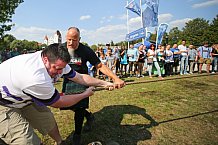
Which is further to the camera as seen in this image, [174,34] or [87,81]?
[174,34]

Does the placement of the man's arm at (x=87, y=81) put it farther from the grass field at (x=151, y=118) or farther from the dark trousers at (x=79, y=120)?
the grass field at (x=151, y=118)

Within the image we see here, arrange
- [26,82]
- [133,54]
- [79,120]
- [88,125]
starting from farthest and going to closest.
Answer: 1. [133,54]
2. [88,125]
3. [79,120]
4. [26,82]

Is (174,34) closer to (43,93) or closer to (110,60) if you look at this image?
(110,60)

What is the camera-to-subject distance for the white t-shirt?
193cm

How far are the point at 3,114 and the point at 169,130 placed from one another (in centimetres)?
300

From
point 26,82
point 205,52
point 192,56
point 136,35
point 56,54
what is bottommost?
point 26,82

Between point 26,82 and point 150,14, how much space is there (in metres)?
13.0

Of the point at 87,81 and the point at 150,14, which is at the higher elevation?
the point at 150,14

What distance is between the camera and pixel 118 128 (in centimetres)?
407

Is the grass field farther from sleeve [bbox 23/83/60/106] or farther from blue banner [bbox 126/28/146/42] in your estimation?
blue banner [bbox 126/28/146/42]

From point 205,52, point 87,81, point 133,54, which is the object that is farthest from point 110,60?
point 87,81

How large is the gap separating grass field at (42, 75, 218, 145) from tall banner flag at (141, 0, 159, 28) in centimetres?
791

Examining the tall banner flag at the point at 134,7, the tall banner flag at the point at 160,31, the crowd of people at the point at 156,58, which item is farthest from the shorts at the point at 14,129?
the tall banner flag at the point at 134,7

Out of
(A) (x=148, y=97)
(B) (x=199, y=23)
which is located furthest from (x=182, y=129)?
(B) (x=199, y=23)
